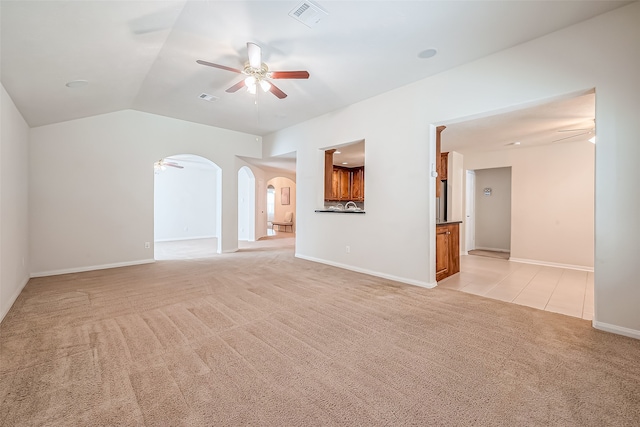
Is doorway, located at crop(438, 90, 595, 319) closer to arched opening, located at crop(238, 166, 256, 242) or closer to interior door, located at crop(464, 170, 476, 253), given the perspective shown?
interior door, located at crop(464, 170, 476, 253)

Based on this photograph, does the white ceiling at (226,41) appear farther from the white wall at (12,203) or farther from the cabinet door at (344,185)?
the cabinet door at (344,185)

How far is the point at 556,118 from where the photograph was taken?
4.20m

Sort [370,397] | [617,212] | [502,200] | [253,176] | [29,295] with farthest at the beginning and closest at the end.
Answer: [253,176] → [502,200] → [29,295] → [617,212] → [370,397]

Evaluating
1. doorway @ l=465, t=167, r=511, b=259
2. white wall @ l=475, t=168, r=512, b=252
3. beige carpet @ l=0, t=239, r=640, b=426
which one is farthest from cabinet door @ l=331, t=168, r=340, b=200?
beige carpet @ l=0, t=239, r=640, b=426

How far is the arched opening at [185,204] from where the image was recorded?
29.0 feet

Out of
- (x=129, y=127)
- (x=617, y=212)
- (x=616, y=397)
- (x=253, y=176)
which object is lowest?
(x=616, y=397)

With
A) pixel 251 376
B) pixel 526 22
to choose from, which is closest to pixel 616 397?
pixel 251 376

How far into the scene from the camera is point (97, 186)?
16.6 ft

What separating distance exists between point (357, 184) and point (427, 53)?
5824mm

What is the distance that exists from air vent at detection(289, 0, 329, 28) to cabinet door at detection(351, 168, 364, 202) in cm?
637

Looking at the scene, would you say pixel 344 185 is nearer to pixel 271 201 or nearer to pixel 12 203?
pixel 271 201

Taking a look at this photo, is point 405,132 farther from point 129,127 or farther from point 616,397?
point 129,127

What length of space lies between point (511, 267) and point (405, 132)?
11.9 ft

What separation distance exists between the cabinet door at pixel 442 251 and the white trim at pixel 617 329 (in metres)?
1.85
